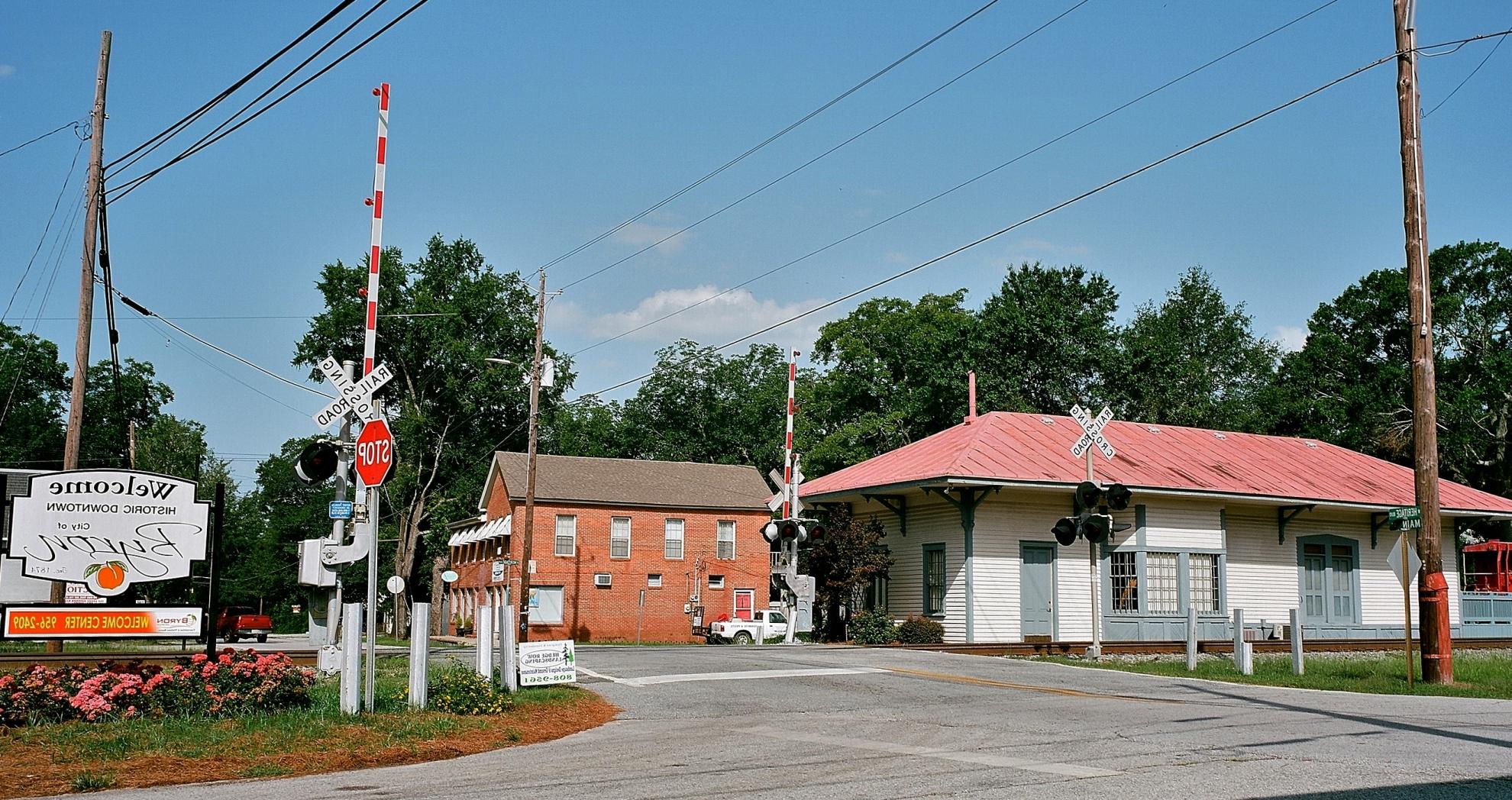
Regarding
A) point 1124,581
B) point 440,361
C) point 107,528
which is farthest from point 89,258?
point 440,361

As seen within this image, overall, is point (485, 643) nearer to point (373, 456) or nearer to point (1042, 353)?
point (373, 456)

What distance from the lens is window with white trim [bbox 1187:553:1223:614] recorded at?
34438 millimetres

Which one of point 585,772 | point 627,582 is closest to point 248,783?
point 585,772

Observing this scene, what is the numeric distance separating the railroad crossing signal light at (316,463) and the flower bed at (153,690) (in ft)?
7.41

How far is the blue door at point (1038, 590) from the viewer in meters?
32.8

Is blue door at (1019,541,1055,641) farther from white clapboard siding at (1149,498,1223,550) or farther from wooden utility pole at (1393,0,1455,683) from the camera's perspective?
wooden utility pole at (1393,0,1455,683)

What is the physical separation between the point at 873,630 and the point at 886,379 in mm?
35886

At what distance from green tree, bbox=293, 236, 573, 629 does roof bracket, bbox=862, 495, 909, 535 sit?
1221 inches

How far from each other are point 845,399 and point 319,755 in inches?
2244

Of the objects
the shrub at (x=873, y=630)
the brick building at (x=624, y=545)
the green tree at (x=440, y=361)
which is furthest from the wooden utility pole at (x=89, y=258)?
the green tree at (x=440, y=361)

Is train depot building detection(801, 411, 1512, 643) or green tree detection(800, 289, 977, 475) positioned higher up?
green tree detection(800, 289, 977, 475)

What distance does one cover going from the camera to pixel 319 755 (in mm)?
11984

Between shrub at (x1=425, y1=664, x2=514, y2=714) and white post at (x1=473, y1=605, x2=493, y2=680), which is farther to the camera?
white post at (x1=473, y1=605, x2=493, y2=680)

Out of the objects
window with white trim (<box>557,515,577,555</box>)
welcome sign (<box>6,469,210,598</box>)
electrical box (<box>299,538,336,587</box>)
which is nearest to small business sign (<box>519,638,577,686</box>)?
electrical box (<box>299,538,336,587</box>)
